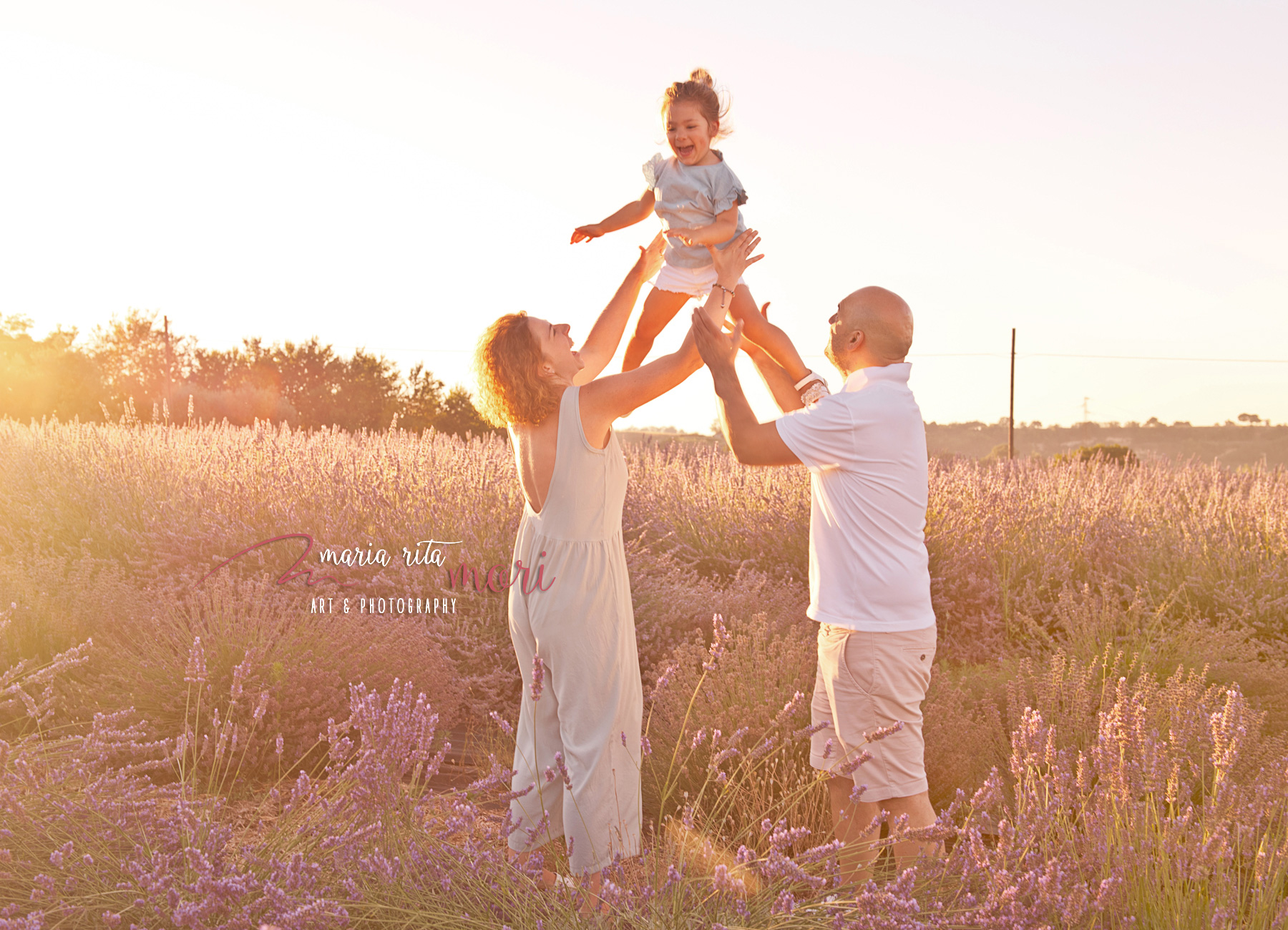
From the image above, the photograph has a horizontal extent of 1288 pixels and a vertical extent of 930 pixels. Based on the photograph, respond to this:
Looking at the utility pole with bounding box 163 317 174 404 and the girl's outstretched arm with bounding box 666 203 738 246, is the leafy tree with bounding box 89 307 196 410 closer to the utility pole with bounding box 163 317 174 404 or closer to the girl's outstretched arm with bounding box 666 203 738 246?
the utility pole with bounding box 163 317 174 404

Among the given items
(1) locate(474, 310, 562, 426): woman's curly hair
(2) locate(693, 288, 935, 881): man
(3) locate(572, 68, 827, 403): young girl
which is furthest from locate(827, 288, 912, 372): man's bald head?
(1) locate(474, 310, 562, 426): woman's curly hair

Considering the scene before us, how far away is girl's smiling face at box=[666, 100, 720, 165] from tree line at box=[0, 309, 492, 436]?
2001 centimetres

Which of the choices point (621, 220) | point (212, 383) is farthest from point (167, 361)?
point (621, 220)

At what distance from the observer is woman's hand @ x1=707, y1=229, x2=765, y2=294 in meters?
2.61

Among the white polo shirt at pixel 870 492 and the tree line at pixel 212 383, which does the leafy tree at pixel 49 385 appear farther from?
the white polo shirt at pixel 870 492

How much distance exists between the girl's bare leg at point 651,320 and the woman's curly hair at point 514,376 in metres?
1.02

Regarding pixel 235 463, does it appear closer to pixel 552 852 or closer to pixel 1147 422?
pixel 552 852

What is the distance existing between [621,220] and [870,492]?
6.39 ft

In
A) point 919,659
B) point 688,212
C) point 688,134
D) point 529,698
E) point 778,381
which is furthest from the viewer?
point 688,134

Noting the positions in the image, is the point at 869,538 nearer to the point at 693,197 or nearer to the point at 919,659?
the point at 919,659

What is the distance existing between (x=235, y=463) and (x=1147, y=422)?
257 feet

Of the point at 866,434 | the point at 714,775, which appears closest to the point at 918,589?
the point at 866,434

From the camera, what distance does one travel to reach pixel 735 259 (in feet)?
8.67

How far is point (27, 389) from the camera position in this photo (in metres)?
28.4
